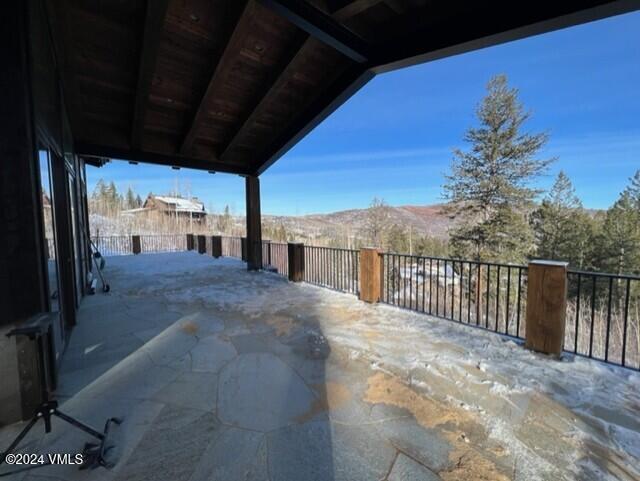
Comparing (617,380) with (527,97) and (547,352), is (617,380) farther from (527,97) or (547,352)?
(527,97)

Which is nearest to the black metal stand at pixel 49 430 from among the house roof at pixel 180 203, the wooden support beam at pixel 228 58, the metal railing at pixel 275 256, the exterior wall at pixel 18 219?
the exterior wall at pixel 18 219

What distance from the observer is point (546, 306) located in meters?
2.79

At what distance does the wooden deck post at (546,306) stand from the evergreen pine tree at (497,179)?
448 inches

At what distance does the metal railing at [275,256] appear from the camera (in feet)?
25.3

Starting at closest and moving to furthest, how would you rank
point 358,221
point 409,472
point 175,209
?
point 409,472, point 175,209, point 358,221

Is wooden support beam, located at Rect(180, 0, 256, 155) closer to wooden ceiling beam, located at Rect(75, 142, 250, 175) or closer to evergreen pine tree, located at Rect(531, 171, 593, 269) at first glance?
wooden ceiling beam, located at Rect(75, 142, 250, 175)

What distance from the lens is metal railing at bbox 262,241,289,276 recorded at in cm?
771

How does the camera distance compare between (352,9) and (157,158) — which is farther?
(157,158)

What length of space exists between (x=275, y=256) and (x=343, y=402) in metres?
6.50

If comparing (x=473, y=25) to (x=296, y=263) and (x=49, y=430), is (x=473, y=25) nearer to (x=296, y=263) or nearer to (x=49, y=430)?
(x=49, y=430)

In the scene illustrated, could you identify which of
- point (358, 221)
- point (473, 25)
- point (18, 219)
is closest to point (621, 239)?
point (473, 25)

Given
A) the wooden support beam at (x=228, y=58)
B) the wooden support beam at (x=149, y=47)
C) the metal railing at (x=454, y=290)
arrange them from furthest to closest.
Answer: the metal railing at (x=454, y=290), the wooden support beam at (x=228, y=58), the wooden support beam at (x=149, y=47)

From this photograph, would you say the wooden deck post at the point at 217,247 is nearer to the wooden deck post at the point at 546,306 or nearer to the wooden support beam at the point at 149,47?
the wooden support beam at the point at 149,47

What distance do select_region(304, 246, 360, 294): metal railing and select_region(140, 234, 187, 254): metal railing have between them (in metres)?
11.0
